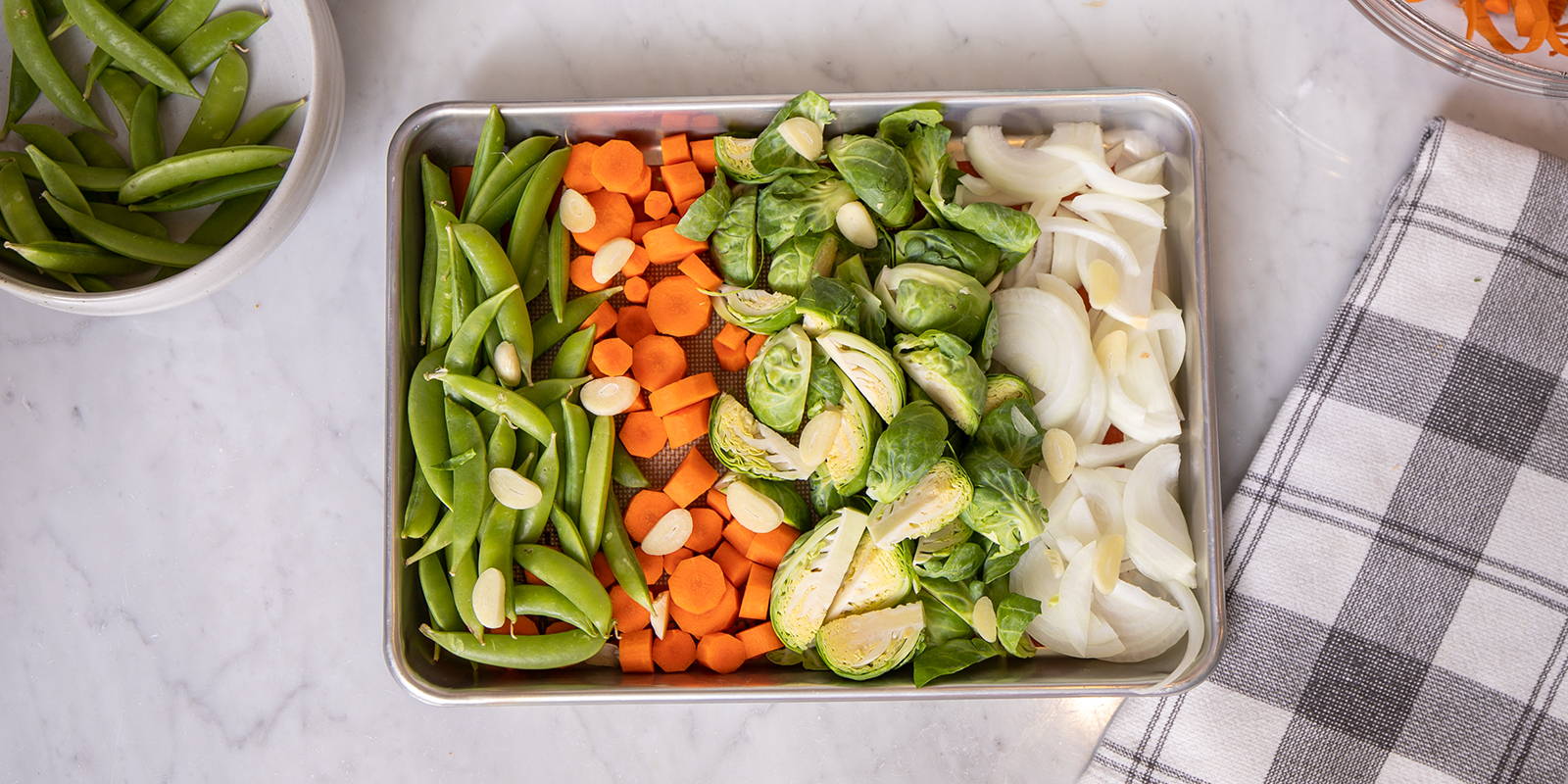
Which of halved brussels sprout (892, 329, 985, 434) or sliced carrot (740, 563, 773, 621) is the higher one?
halved brussels sprout (892, 329, 985, 434)

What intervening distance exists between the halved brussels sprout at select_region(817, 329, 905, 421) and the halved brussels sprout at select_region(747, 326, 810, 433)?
4 cm

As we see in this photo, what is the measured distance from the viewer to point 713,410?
167 cm

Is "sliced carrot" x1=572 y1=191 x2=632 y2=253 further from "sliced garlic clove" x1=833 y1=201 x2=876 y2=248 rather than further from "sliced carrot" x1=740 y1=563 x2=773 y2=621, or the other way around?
Answer: "sliced carrot" x1=740 y1=563 x2=773 y2=621

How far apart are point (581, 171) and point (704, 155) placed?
21 cm

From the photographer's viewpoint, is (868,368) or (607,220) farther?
(607,220)

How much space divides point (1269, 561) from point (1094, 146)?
75cm

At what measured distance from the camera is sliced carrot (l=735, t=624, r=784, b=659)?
168cm

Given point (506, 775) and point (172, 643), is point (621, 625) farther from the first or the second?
point (172, 643)

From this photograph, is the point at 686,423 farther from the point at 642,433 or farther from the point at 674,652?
the point at 674,652

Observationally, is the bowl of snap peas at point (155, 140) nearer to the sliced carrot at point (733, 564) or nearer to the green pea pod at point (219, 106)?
the green pea pod at point (219, 106)

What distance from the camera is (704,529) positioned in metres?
1.71

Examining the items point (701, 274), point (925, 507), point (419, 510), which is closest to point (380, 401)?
point (419, 510)

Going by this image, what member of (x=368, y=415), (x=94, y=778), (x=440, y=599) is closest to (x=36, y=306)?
(x=368, y=415)

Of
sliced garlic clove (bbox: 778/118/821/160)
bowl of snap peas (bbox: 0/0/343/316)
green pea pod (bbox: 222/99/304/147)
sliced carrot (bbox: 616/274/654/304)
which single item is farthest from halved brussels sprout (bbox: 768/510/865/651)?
green pea pod (bbox: 222/99/304/147)
